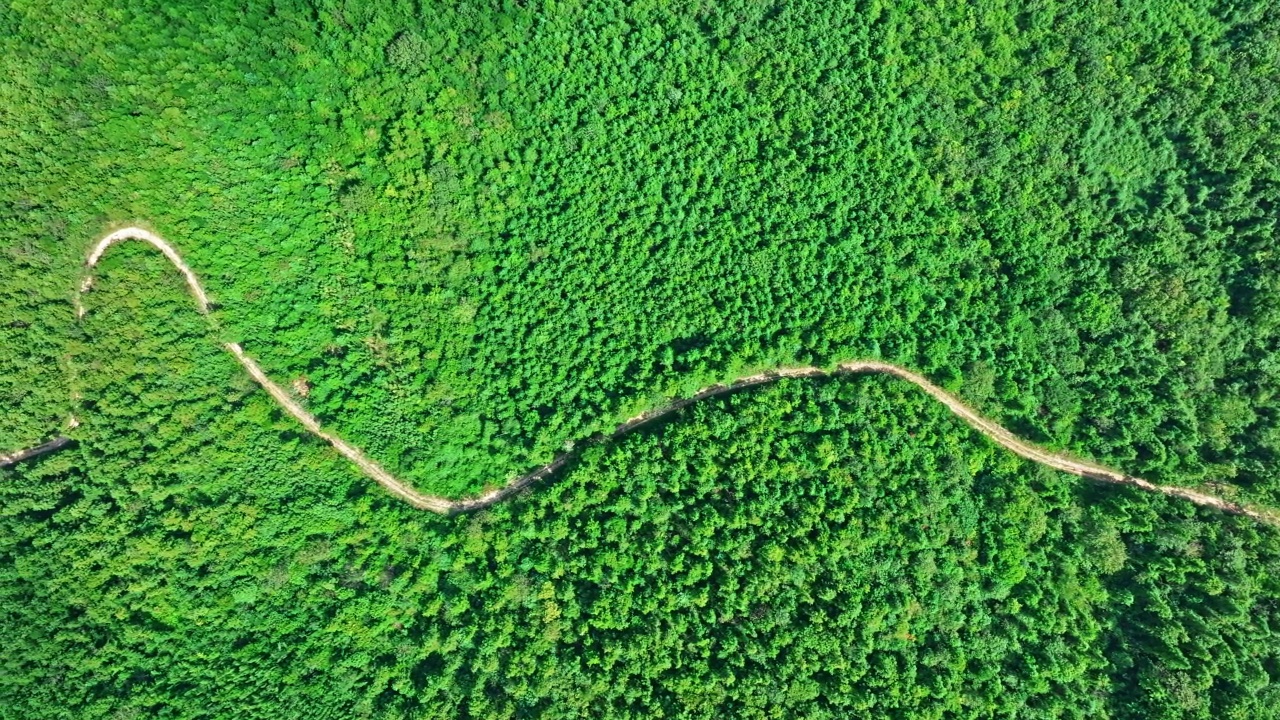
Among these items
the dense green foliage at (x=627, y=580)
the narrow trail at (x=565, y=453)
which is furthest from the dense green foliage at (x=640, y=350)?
the narrow trail at (x=565, y=453)

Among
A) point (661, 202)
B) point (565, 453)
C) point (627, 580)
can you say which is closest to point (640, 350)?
point (565, 453)

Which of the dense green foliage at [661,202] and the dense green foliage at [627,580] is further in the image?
the dense green foliage at [661,202]

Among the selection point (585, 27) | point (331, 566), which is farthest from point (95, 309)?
point (585, 27)

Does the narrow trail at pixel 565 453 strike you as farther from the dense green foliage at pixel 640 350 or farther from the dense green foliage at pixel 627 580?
the dense green foliage at pixel 627 580

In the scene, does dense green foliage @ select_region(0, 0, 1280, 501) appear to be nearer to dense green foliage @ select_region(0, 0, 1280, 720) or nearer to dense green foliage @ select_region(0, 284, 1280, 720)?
dense green foliage @ select_region(0, 0, 1280, 720)

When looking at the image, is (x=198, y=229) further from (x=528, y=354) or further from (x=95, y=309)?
(x=528, y=354)

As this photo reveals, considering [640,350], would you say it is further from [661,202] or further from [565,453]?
[661,202]

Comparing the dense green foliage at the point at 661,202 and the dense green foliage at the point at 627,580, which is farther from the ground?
the dense green foliage at the point at 661,202
